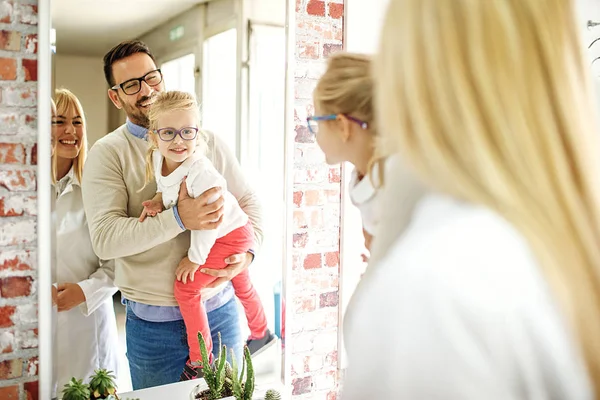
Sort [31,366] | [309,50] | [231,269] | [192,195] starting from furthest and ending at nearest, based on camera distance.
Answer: [309,50], [231,269], [192,195], [31,366]

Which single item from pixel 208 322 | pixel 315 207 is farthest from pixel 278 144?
pixel 208 322

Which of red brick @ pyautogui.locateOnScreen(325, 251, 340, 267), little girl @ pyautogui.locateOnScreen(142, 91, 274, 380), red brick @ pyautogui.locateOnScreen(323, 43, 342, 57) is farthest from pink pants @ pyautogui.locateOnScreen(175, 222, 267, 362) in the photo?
red brick @ pyautogui.locateOnScreen(323, 43, 342, 57)

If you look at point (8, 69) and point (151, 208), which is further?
point (151, 208)

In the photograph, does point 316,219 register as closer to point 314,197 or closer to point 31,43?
point 314,197

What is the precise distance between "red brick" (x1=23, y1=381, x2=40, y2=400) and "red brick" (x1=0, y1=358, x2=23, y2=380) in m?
0.04

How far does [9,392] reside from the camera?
1743 millimetres

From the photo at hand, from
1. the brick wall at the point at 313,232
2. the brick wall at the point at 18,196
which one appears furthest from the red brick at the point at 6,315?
the brick wall at the point at 313,232

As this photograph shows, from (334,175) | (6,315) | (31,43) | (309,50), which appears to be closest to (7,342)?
(6,315)

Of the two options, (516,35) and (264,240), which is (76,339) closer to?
(264,240)

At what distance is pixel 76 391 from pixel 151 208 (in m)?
0.60

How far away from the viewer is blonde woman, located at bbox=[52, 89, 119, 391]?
5.69 feet

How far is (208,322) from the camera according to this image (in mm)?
1973

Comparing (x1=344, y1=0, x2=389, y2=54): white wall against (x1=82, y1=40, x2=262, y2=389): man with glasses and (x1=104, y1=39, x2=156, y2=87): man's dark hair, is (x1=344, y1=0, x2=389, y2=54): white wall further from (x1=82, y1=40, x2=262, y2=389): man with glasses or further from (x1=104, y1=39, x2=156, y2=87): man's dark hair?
(x1=104, y1=39, x2=156, y2=87): man's dark hair

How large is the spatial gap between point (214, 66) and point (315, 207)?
2.23 feet
